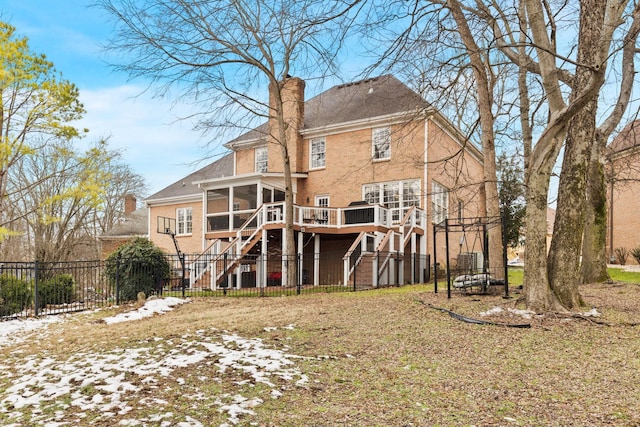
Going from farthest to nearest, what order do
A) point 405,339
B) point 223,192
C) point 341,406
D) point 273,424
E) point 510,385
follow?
1. point 223,192
2. point 405,339
3. point 510,385
4. point 341,406
5. point 273,424

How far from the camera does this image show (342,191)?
23344mm

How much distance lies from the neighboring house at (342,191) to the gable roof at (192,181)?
2.78m

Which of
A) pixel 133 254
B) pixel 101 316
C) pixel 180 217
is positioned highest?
pixel 180 217

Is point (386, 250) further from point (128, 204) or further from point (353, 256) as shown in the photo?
point (128, 204)

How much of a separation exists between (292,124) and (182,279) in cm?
1210

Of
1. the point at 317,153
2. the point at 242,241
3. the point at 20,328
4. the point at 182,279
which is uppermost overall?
the point at 317,153

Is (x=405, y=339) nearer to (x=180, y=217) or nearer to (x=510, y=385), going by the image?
(x=510, y=385)

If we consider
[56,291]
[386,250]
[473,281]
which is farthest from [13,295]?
[386,250]

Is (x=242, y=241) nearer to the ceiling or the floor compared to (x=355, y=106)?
nearer to the floor

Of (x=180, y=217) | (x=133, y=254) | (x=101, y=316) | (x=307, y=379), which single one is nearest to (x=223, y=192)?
(x=180, y=217)

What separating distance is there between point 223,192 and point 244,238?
4082mm

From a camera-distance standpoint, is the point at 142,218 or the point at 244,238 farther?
the point at 142,218

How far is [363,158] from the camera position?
902 inches

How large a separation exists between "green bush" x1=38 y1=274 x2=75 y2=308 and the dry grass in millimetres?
4835
